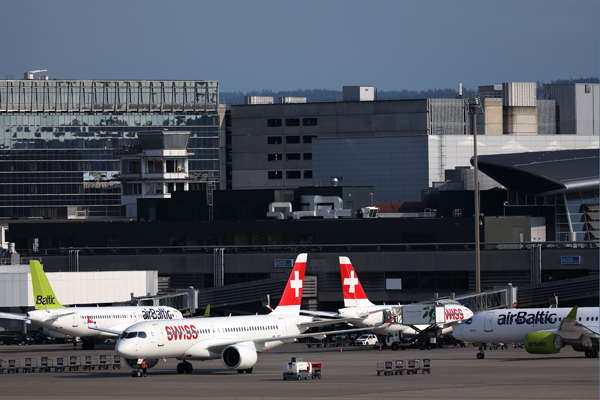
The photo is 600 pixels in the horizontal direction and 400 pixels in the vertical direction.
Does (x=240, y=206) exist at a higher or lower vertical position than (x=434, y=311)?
higher

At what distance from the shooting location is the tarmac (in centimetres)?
4744

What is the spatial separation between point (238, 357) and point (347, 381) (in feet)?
28.3

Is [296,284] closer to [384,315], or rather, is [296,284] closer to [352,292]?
[384,315]

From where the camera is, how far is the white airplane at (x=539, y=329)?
220ft

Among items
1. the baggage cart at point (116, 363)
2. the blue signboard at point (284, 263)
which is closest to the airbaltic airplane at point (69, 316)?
the baggage cart at point (116, 363)

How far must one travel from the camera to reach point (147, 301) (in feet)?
333

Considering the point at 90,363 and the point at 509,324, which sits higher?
the point at 509,324

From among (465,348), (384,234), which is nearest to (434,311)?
(465,348)

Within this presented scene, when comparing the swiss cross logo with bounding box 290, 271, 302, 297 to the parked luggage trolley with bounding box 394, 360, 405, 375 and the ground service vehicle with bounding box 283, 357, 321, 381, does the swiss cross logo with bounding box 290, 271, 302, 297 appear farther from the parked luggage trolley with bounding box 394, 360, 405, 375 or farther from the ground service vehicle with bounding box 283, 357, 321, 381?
the ground service vehicle with bounding box 283, 357, 321, 381

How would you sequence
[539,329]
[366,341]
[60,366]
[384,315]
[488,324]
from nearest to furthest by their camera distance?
[60,366] → [539,329] → [488,324] → [384,315] → [366,341]

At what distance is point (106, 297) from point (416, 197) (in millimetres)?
99686

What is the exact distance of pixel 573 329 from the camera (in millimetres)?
66688

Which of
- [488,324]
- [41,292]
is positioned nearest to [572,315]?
[488,324]

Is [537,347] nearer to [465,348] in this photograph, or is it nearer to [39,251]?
[465,348]
